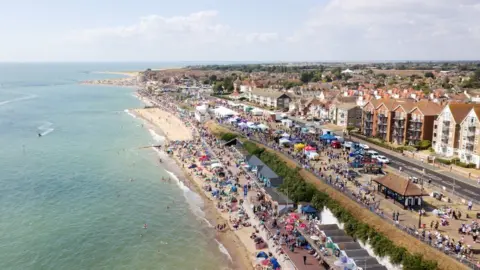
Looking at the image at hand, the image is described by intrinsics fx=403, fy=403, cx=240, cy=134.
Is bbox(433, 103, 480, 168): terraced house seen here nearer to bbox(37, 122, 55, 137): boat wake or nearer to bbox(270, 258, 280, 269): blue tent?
bbox(270, 258, 280, 269): blue tent

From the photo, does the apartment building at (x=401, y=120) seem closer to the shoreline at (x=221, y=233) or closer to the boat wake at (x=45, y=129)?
the shoreline at (x=221, y=233)

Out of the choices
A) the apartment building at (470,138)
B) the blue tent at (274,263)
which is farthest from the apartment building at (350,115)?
the blue tent at (274,263)

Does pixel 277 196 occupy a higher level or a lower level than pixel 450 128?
lower

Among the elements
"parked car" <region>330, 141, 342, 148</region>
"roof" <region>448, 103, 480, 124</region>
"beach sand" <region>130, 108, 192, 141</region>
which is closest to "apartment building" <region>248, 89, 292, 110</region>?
"beach sand" <region>130, 108, 192, 141</region>

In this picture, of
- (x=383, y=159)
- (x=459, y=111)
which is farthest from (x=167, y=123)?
(x=459, y=111)

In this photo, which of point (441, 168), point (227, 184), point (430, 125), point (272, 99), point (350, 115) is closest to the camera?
point (441, 168)

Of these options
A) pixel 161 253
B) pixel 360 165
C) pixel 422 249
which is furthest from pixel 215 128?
pixel 422 249

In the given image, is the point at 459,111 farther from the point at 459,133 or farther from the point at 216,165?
the point at 216,165

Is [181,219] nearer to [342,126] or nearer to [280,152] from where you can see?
[280,152]
